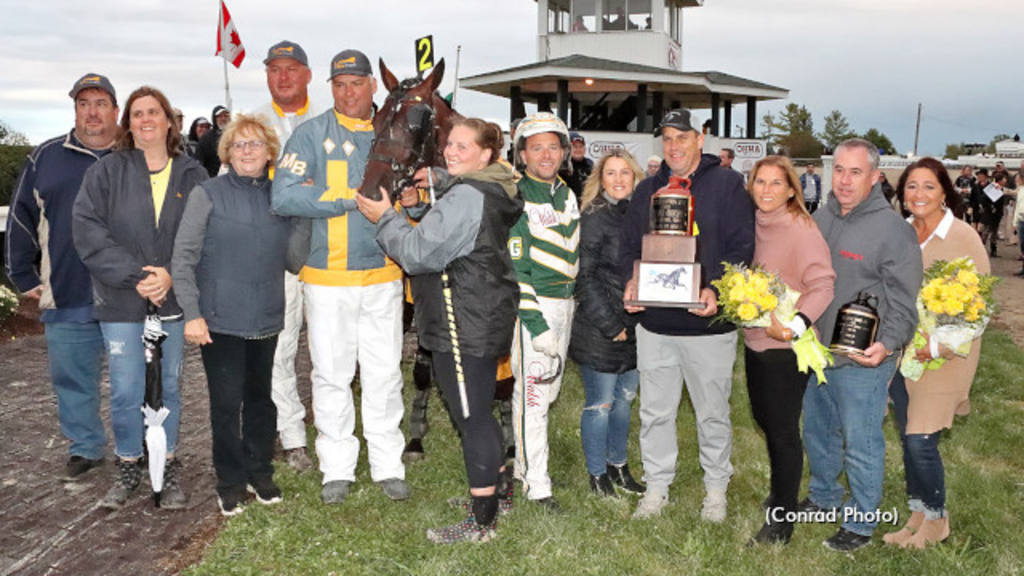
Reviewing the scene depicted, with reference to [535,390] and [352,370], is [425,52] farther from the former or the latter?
[535,390]

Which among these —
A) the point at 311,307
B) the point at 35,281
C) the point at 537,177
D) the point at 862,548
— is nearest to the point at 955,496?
the point at 862,548

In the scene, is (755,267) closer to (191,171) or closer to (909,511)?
(909,511)

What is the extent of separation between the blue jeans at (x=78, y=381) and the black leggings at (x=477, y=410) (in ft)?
9.75

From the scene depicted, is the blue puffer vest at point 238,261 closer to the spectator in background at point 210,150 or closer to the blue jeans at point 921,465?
the blue jeans at point 921,465

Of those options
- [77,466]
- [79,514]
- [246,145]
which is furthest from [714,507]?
[77,466]

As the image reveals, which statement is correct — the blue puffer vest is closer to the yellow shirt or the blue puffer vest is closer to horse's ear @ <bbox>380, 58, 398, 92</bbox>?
the yellow shirt

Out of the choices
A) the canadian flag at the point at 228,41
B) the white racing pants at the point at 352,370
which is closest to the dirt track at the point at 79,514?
the white racing pants at the point at 352,370

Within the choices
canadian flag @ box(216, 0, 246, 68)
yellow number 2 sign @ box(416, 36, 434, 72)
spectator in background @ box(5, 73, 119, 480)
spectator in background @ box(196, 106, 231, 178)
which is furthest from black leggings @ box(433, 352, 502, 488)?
canadian flag @ box(216, 0, 246, 68)

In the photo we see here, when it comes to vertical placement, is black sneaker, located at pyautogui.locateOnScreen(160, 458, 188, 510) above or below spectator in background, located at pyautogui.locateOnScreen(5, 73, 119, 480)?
below

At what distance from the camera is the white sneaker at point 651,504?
211 inches

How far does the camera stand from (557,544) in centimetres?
477

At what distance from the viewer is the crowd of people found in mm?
4637

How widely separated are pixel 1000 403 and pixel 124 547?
26.6 feet

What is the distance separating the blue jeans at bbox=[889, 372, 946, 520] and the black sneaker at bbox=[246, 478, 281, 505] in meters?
3.96
